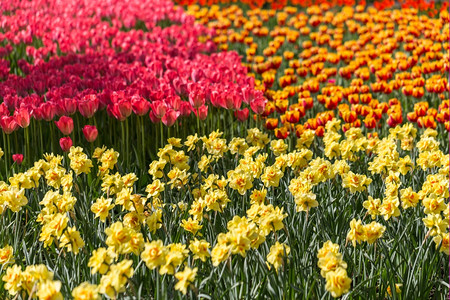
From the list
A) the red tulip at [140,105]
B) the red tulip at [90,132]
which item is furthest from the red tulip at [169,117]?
the red tulip at [90,132]

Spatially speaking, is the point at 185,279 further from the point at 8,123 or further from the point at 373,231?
the point at 8,123

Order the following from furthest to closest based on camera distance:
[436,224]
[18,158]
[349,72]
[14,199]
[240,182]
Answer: [349,72]
[18,158]
[240,182]
[14,199]
[436,224]

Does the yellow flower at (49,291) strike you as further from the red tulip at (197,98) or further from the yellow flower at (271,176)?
the red tulip at (197,98)

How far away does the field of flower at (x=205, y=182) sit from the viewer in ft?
7.98

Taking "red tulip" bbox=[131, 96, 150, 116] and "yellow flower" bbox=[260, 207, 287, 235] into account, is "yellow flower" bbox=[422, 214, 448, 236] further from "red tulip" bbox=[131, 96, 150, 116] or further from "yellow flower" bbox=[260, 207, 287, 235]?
"red tulip" bbox=[131, 96, 150, 116]

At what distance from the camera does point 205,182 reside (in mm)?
3717

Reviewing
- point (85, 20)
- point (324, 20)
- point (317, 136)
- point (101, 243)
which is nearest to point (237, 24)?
point (324, 20)

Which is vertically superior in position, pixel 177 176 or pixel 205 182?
pixel 177 176

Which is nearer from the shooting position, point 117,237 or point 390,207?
point 117,237

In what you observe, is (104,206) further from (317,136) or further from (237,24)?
(237,24)

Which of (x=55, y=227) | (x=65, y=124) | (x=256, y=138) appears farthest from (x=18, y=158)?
(x=55, y=227)

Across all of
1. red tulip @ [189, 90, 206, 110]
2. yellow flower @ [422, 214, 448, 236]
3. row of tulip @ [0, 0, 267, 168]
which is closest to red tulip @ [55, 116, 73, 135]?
row of tulip @ [0, 0, 267, 168]

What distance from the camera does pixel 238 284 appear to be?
2428 mm

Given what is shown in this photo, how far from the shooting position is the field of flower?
7.98 feet
